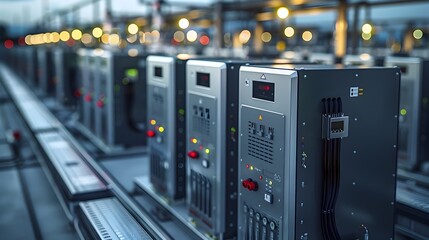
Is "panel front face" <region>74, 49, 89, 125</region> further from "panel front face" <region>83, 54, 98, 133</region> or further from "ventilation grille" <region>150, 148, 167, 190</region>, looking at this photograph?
"ventilation grille" <region>150, 148, 167, 190</region>

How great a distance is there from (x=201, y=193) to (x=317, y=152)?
156cm

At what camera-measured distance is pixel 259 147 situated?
3271mm

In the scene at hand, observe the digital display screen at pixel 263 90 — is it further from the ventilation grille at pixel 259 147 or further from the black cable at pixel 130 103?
the black cable at pixel 130 103

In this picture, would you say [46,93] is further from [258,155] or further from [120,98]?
[258,155]

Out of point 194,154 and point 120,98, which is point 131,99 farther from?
point 194,154

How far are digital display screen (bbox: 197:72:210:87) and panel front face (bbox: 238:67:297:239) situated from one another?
25.3 inches

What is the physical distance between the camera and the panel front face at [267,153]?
2.96 metres

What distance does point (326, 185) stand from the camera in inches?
122

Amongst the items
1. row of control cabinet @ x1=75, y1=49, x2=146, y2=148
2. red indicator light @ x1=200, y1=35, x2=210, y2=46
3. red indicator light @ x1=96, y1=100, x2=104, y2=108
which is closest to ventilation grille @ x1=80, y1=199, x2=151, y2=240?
row of control cabinet @ x1=75, y1=49, x2=146, y2=148

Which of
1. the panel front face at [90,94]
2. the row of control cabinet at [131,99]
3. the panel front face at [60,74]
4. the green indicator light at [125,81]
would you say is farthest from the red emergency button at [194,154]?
the panel front face at [60,74]

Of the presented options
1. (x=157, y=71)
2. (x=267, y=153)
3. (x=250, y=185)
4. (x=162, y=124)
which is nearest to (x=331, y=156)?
(x=267, y=153)

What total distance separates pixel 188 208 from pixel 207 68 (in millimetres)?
1424

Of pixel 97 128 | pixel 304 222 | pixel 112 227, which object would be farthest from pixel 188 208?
pixel 97 128

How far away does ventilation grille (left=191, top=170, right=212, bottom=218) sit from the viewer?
13.7 feet
